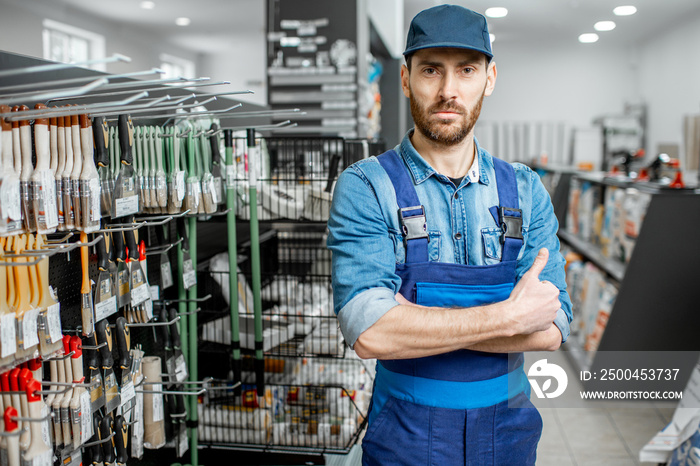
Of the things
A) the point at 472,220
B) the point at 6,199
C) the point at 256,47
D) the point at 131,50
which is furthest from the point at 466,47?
the point at 256,47

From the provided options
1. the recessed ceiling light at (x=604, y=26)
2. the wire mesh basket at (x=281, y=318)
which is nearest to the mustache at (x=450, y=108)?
the wire mesh basket at (x=281, y=318)

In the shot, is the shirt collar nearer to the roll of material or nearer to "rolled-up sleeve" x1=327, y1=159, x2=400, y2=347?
"rolled-up sleeve" x1=327, y1=159, x2=400, y2=347

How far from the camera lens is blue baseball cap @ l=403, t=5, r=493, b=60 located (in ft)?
4.88

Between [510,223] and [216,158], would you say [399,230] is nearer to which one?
[510,223]

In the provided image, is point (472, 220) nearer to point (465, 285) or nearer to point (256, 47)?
point (465, 285)

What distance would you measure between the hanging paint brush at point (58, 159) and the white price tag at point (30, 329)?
228mm

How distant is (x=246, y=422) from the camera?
2.65m

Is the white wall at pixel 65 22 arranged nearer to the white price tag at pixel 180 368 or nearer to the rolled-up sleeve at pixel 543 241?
the white price tag at pixel 180 368

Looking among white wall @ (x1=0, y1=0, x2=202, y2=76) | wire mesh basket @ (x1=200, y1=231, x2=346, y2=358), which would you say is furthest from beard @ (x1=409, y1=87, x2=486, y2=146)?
white wall @ (x1=0, y1=0, x2=202, y2=76)

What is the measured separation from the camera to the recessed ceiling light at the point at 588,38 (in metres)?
11.5

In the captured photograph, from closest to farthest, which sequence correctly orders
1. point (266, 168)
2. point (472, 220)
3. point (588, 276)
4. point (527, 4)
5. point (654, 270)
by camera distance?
point (472, 220) < point (266, 168) < point (654, 270) < point (588, 276) < point (527, 4)

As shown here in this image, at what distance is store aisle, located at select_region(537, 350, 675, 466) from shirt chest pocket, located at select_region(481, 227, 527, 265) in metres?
2.08

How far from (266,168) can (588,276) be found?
3.19 metres

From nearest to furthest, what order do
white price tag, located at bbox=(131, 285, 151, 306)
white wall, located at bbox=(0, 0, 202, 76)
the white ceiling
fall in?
white price tag, located at bbox=(131, 285, 151, 306) → white wall, located at bbox=(0, 0, 202, 76) → the white ceiling
